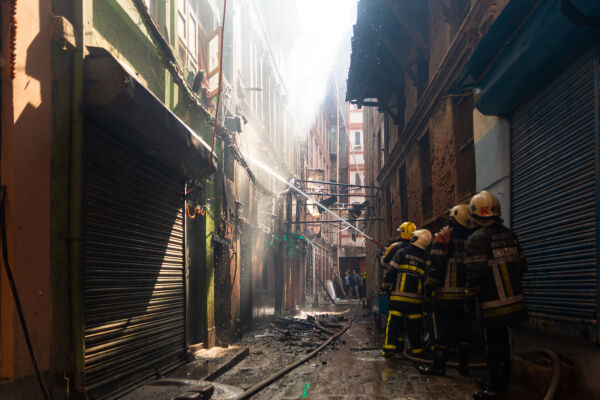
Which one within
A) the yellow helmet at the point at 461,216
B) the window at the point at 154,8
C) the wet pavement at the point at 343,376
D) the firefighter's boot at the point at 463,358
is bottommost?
the wet pavement at the point at 343,376

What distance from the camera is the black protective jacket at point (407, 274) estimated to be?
7414 millimetres

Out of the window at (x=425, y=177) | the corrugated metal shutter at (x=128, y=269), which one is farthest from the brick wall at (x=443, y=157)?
the corrugated metal shutter at (x=128, y=269)

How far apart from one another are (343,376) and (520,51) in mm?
4275

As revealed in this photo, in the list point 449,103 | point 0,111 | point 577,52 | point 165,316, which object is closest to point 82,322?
point 0,111

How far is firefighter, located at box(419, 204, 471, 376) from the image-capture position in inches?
236

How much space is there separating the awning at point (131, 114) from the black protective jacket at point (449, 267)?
3.53 meters

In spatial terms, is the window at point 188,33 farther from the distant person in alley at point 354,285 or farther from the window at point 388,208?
the distant person in alley at point 354,285

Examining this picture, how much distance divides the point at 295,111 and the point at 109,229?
21.3 metres

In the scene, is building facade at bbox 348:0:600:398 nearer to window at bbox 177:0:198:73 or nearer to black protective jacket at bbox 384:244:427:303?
black protective jacket at bbox 384:244:427:303

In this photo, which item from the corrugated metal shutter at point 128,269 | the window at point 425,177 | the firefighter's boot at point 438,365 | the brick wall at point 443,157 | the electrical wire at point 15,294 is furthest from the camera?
the window at point 425,177

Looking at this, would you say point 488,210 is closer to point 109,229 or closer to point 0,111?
point 109,229

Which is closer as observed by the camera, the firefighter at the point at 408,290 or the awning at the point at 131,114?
the awning at the point at 131,114

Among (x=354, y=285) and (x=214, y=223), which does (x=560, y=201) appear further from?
(x=354, y=285)

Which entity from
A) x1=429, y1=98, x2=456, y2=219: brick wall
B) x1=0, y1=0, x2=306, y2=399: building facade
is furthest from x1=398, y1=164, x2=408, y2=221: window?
x1=0, y1=0, x2=306, y2=399: building facade
